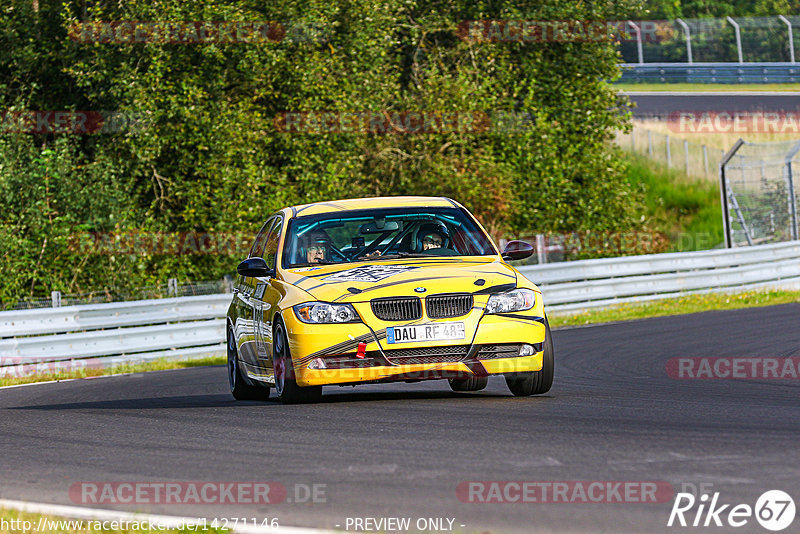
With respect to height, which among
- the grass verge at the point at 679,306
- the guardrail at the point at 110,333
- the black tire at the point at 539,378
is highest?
the black tire at the point at 539,378

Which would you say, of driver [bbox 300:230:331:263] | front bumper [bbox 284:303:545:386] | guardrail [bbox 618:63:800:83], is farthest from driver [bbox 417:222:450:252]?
guardrail [bbox 618:63:800:83]

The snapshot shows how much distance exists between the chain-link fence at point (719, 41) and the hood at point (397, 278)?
40088mm

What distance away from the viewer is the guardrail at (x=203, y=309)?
1769 cm

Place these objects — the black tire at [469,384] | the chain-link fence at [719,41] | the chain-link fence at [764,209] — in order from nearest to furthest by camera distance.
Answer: the black tire at [469,384] → the chain-link fence at [764,209] → the chain-link fence at [719,41]

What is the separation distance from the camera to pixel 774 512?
16.4ft

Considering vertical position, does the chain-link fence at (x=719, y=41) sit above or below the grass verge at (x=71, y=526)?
above

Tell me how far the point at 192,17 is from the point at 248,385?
16949mm

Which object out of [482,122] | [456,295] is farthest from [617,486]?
[482,122]

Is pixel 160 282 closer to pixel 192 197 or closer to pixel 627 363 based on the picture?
pixel 192 197

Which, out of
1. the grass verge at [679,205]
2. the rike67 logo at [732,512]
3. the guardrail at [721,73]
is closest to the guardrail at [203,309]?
the grass verge at [679,205]

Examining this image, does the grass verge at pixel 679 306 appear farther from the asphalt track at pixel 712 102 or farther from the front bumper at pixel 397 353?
the asphalt track at pixel 712 102

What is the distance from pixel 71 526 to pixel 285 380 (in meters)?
4.30

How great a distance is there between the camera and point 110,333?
60.8 ft

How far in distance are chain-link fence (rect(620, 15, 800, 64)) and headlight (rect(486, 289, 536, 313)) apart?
40.3 meters
